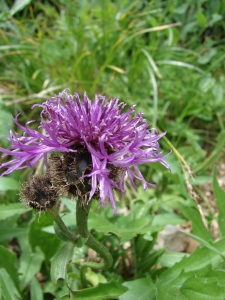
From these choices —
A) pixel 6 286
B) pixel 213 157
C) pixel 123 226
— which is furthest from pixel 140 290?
pixel 213 157

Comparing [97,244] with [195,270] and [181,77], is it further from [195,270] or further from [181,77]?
[181,77]

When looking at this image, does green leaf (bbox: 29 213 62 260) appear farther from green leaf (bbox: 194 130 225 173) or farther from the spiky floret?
green leaf (bbox: 194 130 225 173)

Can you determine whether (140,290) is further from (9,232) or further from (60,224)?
(9,232)

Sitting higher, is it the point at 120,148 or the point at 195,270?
the point at 120,148

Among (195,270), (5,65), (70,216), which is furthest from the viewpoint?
(5,65)

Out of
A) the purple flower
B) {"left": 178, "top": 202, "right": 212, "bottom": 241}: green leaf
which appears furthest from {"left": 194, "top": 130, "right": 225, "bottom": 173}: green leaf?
the purple flower

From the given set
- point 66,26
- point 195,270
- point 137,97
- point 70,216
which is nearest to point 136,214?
point 70,216

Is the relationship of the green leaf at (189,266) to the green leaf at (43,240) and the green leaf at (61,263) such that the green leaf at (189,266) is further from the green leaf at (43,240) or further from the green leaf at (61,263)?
the green leaf at (43,240)
